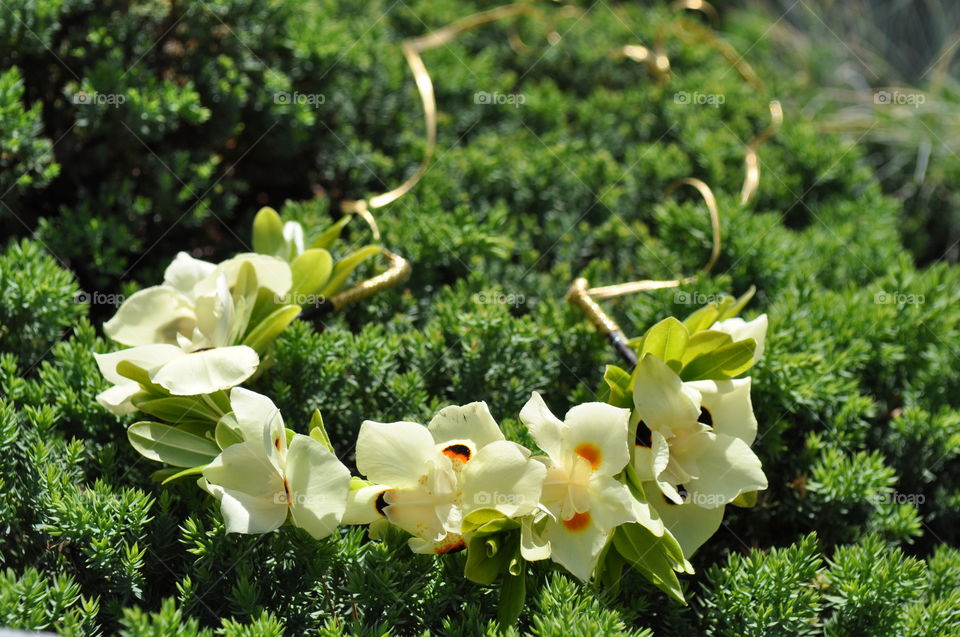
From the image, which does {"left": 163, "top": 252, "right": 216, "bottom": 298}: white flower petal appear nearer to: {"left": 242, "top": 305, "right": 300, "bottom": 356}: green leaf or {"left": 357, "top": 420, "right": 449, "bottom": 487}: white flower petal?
{"left": 242, "top": 305, "right": 300, "bottom": 356}: green leaf

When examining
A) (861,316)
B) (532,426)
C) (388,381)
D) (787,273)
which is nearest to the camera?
(532,426)

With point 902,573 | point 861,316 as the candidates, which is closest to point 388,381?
point 902,573

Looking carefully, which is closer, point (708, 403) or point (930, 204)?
point (708, 403)

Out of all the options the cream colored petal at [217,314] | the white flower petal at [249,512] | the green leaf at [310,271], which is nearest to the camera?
the white flower petal at [249,512]

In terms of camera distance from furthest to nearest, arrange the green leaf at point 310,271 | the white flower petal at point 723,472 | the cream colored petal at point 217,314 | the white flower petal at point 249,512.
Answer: the green leaf at point 310,271
the cream colored petal at point 217,314
the white flower petal at point 723,472
the white flower petal at point 249,512

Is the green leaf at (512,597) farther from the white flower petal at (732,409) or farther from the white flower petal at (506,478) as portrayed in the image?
the white flower petal at (732,409)

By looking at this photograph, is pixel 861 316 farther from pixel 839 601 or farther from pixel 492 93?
pixel 492 93

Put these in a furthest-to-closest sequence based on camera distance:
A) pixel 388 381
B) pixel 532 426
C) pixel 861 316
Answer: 1. pixel 861 316
2. pixel 388 381
3. pixel 532 426

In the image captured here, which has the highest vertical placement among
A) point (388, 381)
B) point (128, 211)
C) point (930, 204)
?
A: point (128, 211)

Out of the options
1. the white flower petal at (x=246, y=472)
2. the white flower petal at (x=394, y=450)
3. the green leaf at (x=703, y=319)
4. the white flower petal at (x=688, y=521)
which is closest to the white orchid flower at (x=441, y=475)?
the white flower petal at (x=394, y=450)
